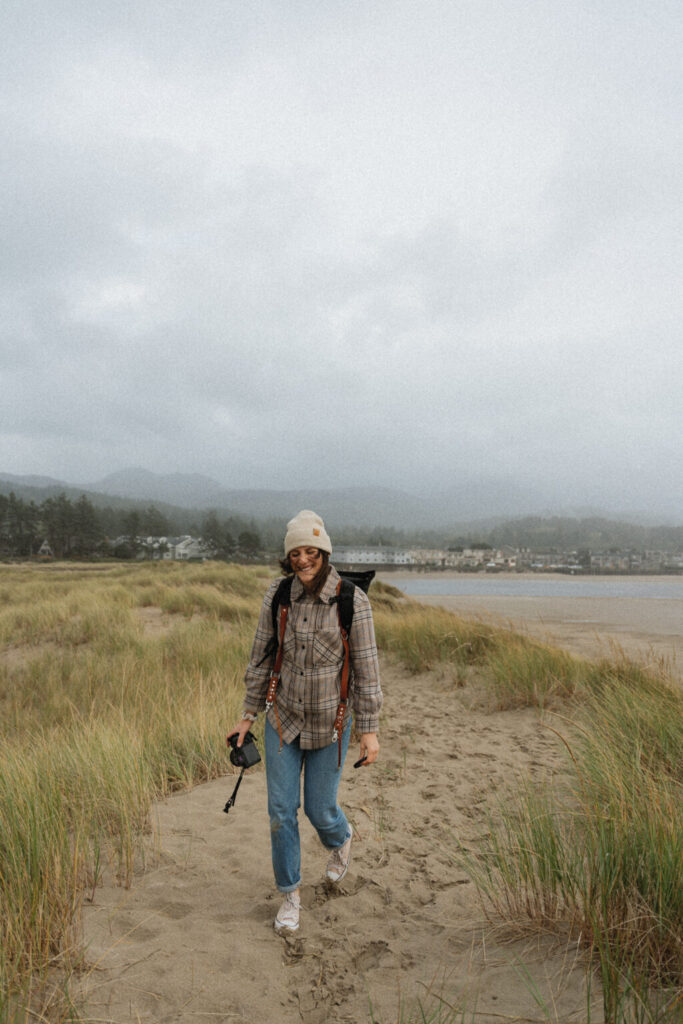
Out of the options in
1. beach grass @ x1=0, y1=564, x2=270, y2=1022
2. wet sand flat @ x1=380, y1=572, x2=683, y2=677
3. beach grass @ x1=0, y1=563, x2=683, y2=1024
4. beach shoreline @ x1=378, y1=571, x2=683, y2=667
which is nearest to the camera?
beach grass @ x1=0, y1=563, x2=683, y2=1024

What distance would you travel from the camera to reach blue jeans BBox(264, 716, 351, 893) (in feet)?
8.70

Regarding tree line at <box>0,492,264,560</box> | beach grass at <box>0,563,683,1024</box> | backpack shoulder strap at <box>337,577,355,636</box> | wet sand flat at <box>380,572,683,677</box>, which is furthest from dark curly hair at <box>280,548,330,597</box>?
tree line at <box>0,492,264,560</box>

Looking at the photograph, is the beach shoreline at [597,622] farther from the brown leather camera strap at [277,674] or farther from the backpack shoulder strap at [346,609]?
the brown leather camera strap at [277,674]

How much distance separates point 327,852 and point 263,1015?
1.46m

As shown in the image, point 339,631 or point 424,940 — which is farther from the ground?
point 339,631

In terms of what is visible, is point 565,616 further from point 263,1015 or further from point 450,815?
point 263,1015

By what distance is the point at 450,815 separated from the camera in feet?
13.3

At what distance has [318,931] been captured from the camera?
276 centimetres

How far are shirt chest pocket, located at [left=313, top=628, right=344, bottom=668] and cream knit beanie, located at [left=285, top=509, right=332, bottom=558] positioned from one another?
0.39 metres

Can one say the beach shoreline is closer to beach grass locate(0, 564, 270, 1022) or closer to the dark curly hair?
beach grass locate(0, 564, 270, 1022)

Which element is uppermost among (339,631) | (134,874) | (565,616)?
(339,631)

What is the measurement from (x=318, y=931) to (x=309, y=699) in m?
1.16

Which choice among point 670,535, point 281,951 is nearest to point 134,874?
point 281,951

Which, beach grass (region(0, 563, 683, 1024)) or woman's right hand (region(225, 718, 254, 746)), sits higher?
woman's right hand (region(225, 718, 254, 746))
